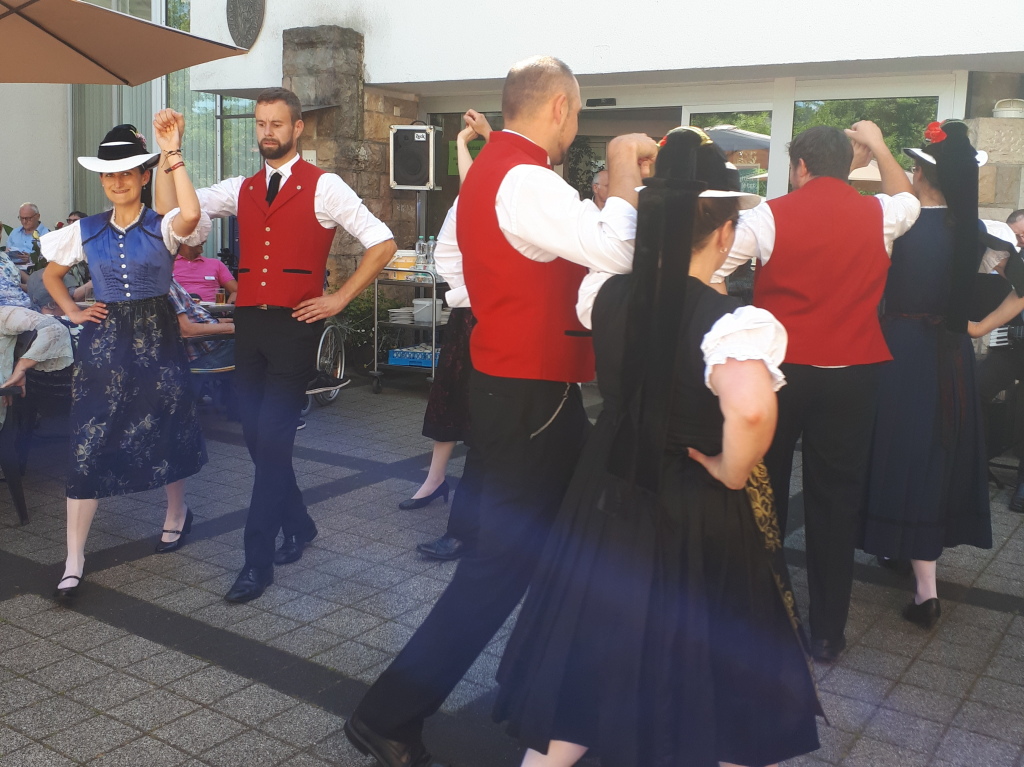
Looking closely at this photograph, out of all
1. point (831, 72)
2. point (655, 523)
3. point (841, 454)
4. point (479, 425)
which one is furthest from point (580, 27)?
point (655, 523)

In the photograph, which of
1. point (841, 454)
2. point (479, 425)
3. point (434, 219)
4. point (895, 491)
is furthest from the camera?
point (434, 219)

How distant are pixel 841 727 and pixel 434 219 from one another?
8.98 meters

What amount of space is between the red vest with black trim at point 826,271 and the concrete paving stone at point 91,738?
242cm

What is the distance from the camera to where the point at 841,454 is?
3502mm

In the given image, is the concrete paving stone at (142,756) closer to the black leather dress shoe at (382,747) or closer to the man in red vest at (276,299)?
the black leather dress shoe at (382,747)

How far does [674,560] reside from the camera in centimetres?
215

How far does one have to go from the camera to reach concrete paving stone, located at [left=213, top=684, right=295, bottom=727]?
3.08 m

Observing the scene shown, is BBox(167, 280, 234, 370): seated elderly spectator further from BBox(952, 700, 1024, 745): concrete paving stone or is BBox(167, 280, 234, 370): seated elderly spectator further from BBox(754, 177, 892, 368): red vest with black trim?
BBox(952, 700, 1024, 745): concrete paving stone

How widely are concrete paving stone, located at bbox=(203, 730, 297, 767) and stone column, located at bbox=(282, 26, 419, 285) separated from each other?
7474 millimetres

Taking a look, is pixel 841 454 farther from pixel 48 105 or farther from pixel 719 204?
pixel 48 105

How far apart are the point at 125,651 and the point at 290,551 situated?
1.01m

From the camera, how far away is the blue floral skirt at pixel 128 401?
4.09 m

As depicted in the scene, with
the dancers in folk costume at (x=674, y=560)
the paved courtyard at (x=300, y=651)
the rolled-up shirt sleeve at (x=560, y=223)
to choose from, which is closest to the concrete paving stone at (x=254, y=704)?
the paved courtyard at (x=300, y=651)

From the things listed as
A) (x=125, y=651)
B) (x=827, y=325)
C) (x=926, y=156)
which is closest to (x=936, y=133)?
(x=926, y=156)
